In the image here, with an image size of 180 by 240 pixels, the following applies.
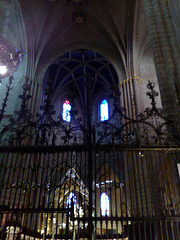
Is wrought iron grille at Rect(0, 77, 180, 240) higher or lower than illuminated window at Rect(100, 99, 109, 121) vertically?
lower

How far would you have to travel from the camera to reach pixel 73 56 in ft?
65.2

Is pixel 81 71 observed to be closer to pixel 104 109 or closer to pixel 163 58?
pixel 104 109

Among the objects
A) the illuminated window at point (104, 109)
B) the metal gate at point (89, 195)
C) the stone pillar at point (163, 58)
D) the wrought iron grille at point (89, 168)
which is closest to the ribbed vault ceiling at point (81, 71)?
the illuminated window at point (104, 109)

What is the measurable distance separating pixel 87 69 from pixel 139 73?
25.2 feet

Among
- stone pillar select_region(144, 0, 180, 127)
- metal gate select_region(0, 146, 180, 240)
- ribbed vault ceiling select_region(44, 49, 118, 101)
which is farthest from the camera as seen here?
ribbed vault ceiling select_region(44, 49, 118, 101)

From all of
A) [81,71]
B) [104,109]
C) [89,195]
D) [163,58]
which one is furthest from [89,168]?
[81,71]

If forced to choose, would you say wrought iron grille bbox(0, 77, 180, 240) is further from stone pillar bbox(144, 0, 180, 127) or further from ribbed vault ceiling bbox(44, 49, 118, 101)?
ribbed vault ceiling bbox(44, 49, 118, 101)

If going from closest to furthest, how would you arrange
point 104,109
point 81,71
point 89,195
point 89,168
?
point 89,195 → point 89,168 → point 104,109 → point 81,71

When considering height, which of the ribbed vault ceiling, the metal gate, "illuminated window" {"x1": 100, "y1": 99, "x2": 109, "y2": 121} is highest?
the ribbed vault ceiling

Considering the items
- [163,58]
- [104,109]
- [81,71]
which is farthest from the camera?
[81,71]

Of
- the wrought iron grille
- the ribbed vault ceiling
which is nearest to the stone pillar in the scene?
the wrought iron grille

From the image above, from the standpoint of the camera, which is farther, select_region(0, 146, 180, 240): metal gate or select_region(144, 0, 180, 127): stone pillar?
select_region(144, 0, 180, 127): stone pillar

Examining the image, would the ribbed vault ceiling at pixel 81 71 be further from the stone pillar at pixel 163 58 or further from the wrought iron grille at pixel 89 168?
the wrought iron grille at pixel 89 168

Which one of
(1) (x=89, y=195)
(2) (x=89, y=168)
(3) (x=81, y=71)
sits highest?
(3) (x=81, y=71)
